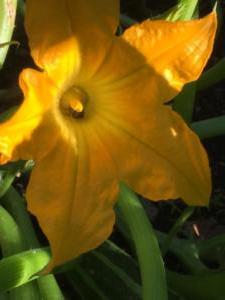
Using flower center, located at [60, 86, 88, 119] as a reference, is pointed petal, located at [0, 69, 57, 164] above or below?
above

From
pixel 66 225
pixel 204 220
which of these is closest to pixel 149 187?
pixel 66 225

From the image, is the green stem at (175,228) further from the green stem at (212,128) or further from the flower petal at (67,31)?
the flower petal at (67,31)

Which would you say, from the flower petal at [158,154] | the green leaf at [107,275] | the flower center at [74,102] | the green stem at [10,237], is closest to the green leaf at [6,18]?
the flower center at [74,102]

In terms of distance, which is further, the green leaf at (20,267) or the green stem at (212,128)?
the green stem at (212,128)

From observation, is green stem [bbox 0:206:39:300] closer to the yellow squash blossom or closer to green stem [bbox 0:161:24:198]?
green stem [bbox 0:161:24:198]

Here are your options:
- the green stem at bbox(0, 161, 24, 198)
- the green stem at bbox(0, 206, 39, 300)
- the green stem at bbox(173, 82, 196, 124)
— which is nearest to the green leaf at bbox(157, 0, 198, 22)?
the green stem at bbox(173, 82, 196, 124)

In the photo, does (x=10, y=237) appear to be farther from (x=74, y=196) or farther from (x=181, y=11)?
(x=181, y=11)
